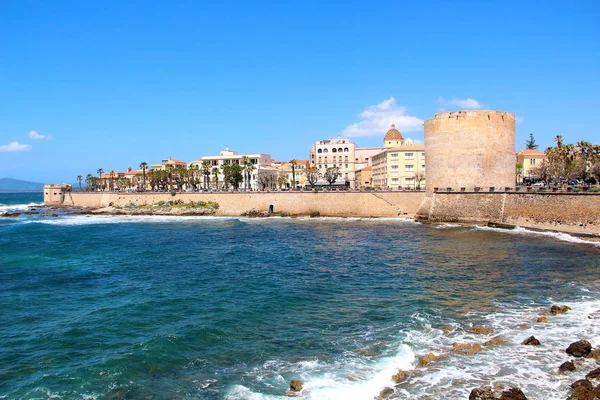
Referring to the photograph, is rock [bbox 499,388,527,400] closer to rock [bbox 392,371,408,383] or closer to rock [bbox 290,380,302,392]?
rock [bbox 392,371,408,383]

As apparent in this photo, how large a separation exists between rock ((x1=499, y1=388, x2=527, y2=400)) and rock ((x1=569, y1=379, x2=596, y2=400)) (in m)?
1.05

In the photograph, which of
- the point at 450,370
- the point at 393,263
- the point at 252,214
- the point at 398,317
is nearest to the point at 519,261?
the point at 393,263

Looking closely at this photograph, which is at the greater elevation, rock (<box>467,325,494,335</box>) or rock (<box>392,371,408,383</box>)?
rock (<box>467,325,494,335</box>)

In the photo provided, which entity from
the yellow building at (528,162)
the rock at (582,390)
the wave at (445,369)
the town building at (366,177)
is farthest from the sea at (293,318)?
the town building at (366,177)

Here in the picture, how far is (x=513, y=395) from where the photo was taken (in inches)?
402

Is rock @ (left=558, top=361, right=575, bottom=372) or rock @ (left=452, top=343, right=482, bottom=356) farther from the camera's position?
rock @ (left=452, top=343, right=482, bottom=356)

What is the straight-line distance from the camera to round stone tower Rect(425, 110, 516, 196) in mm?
42031

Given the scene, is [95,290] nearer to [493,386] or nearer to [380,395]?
[380,395]

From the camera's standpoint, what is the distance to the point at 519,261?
81.9 feet

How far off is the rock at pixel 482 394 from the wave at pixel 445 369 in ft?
1.08

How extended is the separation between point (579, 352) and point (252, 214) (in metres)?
45.5

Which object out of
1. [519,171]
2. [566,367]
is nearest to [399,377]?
[566,367]

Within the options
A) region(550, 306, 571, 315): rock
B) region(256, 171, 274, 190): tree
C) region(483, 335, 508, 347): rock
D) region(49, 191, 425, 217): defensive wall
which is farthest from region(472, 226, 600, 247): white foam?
region(256, 171, 274, 190): tree

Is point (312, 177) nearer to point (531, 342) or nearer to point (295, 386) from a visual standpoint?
point (531, 342)
